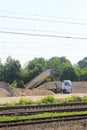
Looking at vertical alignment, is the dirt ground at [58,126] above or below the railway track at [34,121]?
below

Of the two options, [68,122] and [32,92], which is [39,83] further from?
[68,122]

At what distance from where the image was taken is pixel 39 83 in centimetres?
6581

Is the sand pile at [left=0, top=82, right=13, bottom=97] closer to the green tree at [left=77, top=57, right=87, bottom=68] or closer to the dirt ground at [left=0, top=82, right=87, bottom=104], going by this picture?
the dirt ground at [left=0, top=82, right=87, bottom=104]

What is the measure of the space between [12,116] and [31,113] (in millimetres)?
1413

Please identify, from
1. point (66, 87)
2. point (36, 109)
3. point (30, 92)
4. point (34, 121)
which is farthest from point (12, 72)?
point (34, 121)

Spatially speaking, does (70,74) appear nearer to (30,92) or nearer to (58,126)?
(30,92)

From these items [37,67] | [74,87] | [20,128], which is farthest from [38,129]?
[37,67]

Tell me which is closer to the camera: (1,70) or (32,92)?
(32,92)

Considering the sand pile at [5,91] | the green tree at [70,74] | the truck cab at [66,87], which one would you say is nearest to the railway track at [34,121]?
the sand pile at [5,91]

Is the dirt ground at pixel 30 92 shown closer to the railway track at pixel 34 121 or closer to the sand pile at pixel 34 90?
the sand pile at pixel 34 90

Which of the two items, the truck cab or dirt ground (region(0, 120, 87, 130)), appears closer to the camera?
dirt ground (region(0, 120, 87, 130))

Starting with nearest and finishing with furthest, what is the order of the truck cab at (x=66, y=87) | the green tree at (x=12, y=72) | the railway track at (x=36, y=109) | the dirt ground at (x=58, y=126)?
the dirt ground at (x=58, y=126)
the railway track at (x=36, y=109)
the truck cab at (x=66, y=87)
the green tree at (x=12, y=72)

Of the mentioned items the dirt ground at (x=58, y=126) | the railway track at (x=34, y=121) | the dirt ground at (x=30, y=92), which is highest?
the dirt ground at (x=30, y=92)

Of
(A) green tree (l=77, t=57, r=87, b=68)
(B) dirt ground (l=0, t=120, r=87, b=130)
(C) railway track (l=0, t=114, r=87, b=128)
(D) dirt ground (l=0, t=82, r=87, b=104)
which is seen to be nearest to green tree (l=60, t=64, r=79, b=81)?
(D) dirt ground (l=0, t=82, r=87, b=104)
